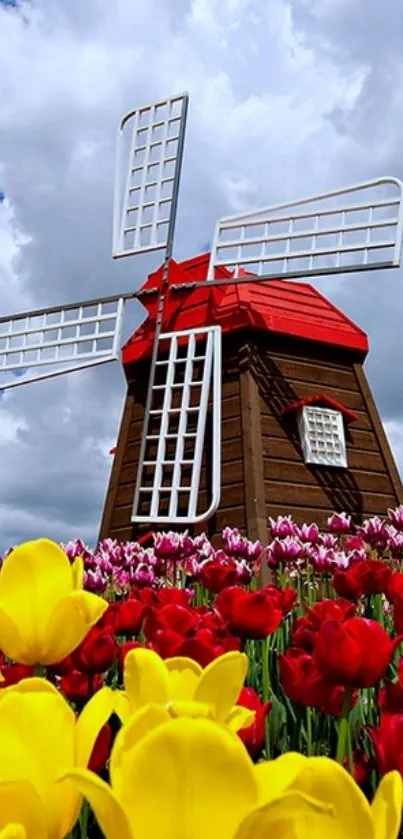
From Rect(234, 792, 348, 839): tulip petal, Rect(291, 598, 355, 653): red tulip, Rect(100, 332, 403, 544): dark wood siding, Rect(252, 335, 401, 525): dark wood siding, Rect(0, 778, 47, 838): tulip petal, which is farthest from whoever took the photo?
Rect(252, 335, 401, 525): dark wood siding

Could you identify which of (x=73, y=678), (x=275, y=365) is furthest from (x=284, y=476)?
(x=73, y=678)

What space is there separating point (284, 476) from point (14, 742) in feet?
33.0

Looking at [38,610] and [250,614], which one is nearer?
[38,610]

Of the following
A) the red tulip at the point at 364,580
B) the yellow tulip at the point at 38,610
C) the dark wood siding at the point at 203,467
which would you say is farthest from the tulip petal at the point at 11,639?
the dark wood siding at the point at 203,467

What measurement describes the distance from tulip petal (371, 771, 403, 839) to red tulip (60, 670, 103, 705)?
1.17m

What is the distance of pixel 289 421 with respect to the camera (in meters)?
11.2

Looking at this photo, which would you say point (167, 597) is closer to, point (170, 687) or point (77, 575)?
point (77, 575)

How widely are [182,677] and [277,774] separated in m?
0.34

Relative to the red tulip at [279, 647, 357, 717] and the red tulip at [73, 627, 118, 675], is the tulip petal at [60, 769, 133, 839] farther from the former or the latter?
the red tulip at [73, 627, 118, 675]

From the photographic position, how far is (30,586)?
1.28 metres

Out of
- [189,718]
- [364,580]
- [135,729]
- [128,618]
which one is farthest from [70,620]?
[364,580]

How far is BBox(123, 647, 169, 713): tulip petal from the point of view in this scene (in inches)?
34.2

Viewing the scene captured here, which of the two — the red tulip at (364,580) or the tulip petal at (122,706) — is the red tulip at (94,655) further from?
the red tulip at (364,580)

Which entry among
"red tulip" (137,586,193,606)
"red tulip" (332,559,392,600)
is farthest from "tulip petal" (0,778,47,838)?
"red tulip" (332,559,392,600)
